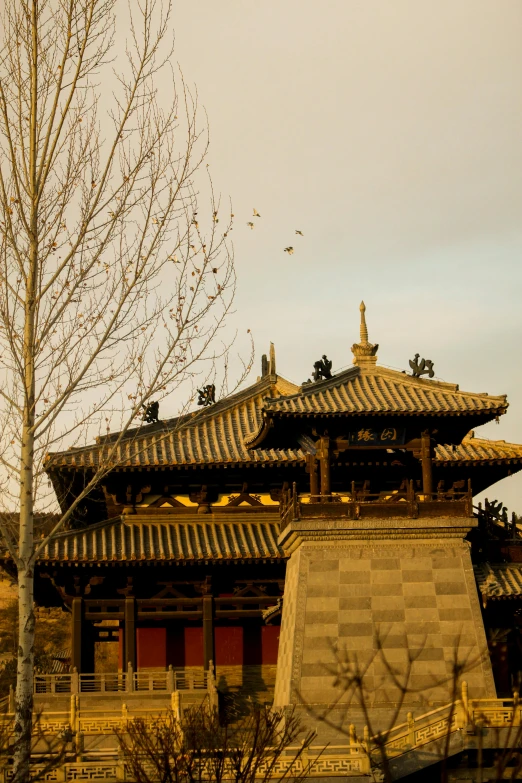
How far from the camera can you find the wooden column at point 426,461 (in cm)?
2528

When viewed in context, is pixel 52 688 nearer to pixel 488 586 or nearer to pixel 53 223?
pixel 488 586

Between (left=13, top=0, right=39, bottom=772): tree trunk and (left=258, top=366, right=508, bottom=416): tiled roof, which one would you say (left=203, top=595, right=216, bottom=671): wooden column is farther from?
(left=13, top=0, right=39, bottom=772): tree trunk

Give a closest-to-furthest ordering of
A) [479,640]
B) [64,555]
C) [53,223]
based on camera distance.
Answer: [53,223]
[479,640]
[64,555]

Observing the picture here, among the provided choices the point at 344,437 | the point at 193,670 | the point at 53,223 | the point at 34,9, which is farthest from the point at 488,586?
the point at 34,9

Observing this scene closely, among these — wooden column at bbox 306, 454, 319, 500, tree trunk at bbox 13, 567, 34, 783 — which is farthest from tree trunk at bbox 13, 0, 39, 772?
wooden column at bbox 306, 454, 319, 500

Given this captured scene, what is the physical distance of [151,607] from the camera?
93.8ft

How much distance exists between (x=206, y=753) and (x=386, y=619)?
7.86 metres

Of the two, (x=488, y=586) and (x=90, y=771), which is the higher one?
(x=488, y=586)

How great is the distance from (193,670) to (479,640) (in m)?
7.53

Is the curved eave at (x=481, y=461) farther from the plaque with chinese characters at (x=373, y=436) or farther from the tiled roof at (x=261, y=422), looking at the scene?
the plaque with chinese characters at (x=373, y=436)

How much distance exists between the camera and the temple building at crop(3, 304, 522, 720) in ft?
79.2

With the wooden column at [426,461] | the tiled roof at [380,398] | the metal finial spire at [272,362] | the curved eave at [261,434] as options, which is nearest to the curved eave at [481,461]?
the tiled roof at [380,398]

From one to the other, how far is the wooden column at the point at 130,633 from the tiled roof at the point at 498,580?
825 cm

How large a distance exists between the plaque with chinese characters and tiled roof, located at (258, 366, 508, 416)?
1.85ft
